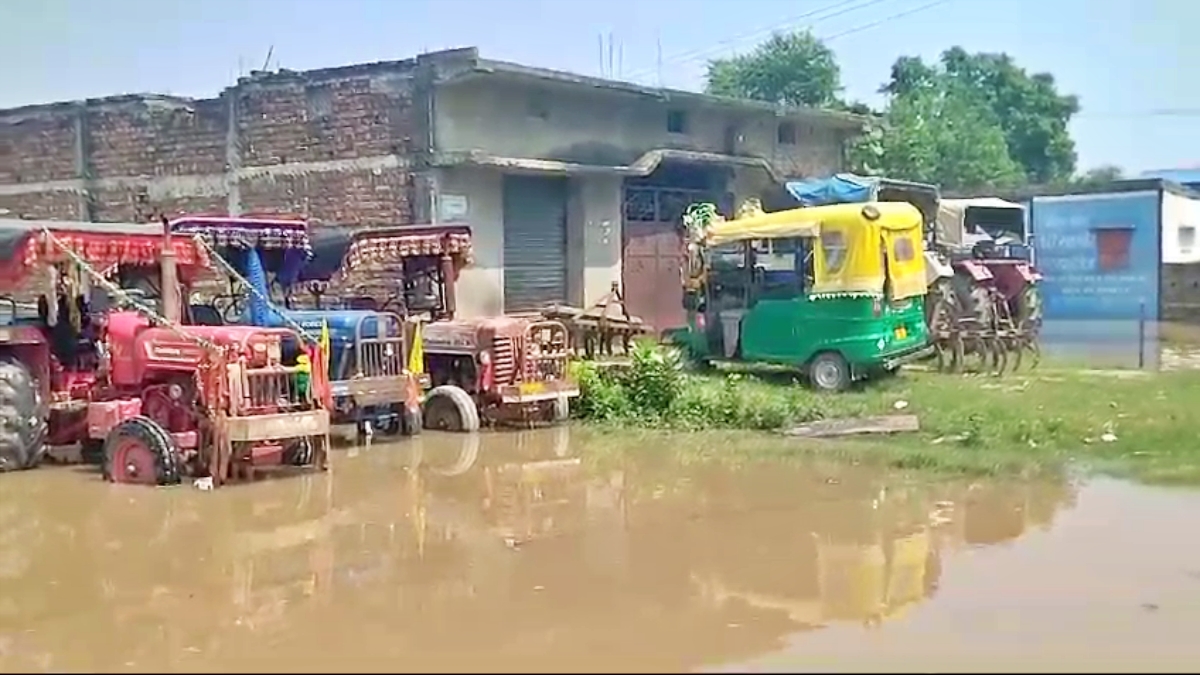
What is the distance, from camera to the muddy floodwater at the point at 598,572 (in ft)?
20.5

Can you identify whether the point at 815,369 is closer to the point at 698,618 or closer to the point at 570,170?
the point at 570,170

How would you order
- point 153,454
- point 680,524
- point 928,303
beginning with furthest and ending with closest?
point 928,303 < point 153,454 < point 680,524

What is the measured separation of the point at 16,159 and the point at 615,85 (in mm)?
10804

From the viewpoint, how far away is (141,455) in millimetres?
11734

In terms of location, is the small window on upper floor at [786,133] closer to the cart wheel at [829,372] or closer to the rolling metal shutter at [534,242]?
the rolling metal shutter at [534,242]

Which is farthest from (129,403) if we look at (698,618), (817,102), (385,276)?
(817,102)

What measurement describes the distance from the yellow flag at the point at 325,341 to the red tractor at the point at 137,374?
27 cm

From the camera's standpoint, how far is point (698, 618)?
6988mm

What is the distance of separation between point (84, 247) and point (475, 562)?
19.7ft

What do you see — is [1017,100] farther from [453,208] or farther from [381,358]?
[381,358]

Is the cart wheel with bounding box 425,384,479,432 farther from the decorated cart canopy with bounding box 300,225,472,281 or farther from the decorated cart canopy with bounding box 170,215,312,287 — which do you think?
the decorated cart canopy with bounding box 170,215,312,287

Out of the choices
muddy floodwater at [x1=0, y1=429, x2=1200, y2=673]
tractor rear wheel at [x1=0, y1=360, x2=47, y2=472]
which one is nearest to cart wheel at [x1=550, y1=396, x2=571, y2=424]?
muddy floodwater at [x1=0, y1=429, x2=1200, y2=673]

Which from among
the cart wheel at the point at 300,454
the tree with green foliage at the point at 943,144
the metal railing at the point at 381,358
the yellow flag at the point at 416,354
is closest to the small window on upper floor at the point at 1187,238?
the tree with green foliage at the point at 943,144

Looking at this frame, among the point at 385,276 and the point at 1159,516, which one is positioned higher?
the point at 385,276
